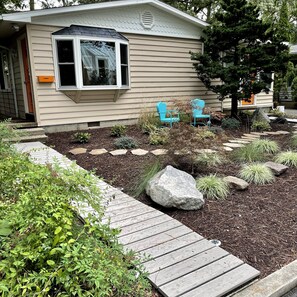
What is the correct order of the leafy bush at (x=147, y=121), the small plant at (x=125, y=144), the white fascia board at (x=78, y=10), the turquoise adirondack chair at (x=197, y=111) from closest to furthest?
1. the small plant at (x=125, y=144)
2. the white fascia board at (x=78, y=10)
3. the leafy bush at (x=147, y=121)
4. the turquoise adirondack chair at (x=197, y=111)

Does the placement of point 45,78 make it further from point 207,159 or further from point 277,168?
point 277,168

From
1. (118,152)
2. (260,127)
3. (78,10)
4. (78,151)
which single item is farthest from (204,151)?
(78,10)

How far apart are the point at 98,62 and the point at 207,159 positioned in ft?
15.3

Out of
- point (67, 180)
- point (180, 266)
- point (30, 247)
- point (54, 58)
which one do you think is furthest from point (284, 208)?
point (54, 58)

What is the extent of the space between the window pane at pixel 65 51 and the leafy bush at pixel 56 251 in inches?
232

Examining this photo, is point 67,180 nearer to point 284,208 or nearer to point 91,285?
point 91,285

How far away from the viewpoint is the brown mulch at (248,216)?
2.28m

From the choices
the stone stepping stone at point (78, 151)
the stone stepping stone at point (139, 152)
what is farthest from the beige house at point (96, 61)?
the stone stepping stone at point (139, 152)

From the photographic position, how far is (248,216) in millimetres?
2863

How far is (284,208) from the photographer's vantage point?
306cm

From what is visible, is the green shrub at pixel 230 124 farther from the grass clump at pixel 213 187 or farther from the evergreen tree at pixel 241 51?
the grass clump at pixel 213 187

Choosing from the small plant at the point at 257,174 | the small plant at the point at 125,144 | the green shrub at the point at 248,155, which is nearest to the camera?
the small plant at the point at 257,174

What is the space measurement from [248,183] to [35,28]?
6006mm

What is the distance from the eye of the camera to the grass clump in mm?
3282
